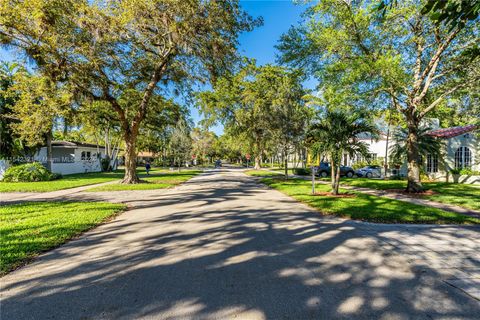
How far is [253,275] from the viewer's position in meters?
3.40

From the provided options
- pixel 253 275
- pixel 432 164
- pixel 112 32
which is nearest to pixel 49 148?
pixel 112 32

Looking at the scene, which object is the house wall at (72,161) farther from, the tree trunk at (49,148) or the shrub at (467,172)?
the shrub at (467,172)

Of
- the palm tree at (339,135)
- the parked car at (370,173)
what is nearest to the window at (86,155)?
the palm tree at (339,135)

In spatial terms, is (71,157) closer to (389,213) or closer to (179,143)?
(179,143)

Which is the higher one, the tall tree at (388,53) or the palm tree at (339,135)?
the tall tree at (388,53)

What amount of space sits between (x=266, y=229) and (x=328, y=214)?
9.11ft

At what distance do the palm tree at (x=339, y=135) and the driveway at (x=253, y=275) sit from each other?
524 centimetres

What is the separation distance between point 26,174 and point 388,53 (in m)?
24.6

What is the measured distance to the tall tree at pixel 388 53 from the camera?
33.9 feet

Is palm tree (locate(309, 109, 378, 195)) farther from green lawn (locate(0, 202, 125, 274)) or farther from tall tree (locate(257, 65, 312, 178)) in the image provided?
green lawn (locate(0, 202, 125, 274))

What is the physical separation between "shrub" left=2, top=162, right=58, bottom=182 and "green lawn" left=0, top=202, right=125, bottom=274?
38.7 feet

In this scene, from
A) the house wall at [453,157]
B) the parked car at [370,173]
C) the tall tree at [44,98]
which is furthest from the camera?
the parked car at [370,173]

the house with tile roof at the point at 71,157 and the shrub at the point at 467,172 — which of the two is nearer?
the shrub at the point at 467,172

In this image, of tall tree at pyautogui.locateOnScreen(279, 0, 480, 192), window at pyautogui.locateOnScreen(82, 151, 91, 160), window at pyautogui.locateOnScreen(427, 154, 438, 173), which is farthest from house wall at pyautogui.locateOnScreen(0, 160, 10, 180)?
window at pyautogui.locateOnScreen(427, 154, 438, 173)
